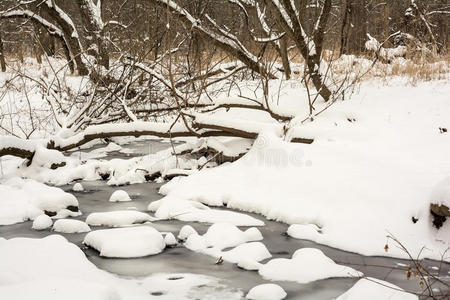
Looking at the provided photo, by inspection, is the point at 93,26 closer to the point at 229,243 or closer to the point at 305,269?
the point at 229,243

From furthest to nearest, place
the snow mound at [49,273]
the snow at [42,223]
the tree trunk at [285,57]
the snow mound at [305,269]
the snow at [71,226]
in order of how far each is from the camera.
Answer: the tree trunk at [285,57] < the snow at [42,223] < the snow at [71,226] < the snow mound at [305,269] < the snow mound at [49,273]

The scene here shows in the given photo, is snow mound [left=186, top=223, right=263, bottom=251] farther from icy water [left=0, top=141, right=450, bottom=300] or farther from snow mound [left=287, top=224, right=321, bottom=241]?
snow mound [left=287, top=224, right=321, bottom=241]

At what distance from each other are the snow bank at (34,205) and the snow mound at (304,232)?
7.03 feet

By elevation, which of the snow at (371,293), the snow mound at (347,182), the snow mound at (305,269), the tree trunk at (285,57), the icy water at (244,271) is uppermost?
the tree trunk at (285,57)

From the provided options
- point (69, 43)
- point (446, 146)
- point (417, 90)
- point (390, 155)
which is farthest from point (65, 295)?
point (69, 43)

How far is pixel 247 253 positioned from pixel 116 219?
1.38 metres

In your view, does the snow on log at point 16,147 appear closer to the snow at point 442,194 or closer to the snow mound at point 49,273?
the snow mound at point 49,273

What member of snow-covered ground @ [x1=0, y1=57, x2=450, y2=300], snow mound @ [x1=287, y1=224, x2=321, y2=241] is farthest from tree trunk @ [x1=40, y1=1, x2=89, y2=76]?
snow mound @ [x1=287, y1=224, x2=321, y2=241]

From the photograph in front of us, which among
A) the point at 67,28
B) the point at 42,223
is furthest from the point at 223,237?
the point at 67,28

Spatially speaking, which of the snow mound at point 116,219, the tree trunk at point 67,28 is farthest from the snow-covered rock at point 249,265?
the tree trunk at point 67,28

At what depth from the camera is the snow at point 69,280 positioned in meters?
2.47

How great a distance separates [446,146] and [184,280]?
349cm

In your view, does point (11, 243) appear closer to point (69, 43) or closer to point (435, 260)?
point (435, 260)

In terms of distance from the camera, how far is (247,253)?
356 centimetres
